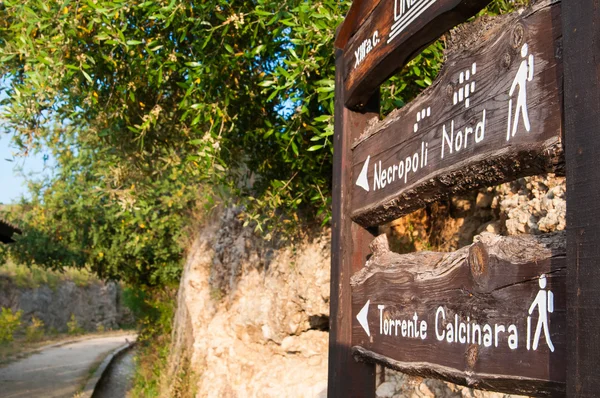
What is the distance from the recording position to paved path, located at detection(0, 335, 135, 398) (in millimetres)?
13109

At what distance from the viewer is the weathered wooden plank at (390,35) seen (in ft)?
6.65

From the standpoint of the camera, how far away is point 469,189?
195cm

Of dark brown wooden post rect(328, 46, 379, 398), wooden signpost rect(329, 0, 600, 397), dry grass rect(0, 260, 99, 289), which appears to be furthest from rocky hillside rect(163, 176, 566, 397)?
dry grass rect(0, 260, 99, 289)

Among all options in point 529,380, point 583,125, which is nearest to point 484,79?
point 583,125

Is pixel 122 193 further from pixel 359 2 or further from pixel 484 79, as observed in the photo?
pixel 484 79

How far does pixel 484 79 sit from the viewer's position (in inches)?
70.9

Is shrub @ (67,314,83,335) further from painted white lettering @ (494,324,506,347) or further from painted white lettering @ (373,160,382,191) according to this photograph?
painted white lettering @ (494,324,506,347)

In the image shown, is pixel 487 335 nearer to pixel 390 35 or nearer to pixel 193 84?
pixel 390 35

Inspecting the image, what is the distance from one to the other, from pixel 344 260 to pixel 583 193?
1.48 metres

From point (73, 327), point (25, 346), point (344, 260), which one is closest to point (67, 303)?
point (73, 327)

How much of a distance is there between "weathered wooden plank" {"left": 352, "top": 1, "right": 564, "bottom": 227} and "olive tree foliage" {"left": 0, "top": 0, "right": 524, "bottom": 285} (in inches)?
66.1

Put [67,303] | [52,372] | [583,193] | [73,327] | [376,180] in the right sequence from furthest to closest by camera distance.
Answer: [67,303] < [73,327] < [52,372] < [376,180] < [583,193]

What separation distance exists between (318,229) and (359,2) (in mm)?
3901

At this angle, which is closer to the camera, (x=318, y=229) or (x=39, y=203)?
(x=318, y=229)
